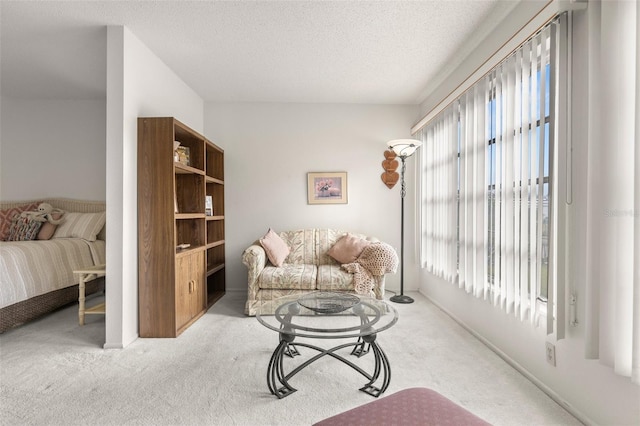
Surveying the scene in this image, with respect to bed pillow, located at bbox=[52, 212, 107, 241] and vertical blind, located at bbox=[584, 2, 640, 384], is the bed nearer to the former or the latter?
bed pillow, located at bbox=[52, 212, 107, 241]

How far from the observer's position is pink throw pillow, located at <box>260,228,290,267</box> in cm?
350

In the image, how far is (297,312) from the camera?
1.94m

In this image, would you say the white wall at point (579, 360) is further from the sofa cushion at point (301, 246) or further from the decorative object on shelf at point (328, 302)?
the sofa cushion at point (301, 246)

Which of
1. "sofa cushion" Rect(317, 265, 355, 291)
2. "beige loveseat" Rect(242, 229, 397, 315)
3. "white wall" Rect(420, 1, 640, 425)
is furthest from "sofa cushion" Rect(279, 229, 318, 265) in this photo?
"white wall" Rect(420, 1, 640, 425)

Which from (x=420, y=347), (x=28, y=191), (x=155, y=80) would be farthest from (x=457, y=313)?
(x=28, y=191)

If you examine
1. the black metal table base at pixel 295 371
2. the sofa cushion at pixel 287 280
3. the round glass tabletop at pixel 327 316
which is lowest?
the black metal table base at pixel 295 371

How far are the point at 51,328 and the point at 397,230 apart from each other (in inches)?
155

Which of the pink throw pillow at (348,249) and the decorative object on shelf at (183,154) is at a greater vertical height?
the decorative object on shelf at (183,154)

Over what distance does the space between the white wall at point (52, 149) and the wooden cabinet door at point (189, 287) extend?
2.16m

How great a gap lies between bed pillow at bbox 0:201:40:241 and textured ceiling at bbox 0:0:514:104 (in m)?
1.48

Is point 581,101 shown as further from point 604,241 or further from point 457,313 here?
point 457,313

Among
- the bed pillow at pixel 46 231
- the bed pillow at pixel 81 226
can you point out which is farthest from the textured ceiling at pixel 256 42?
the bed pillow at pixel 46 231

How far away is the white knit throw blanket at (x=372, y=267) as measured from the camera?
3.21m

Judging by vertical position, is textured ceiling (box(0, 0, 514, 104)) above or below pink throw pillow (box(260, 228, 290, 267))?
above
